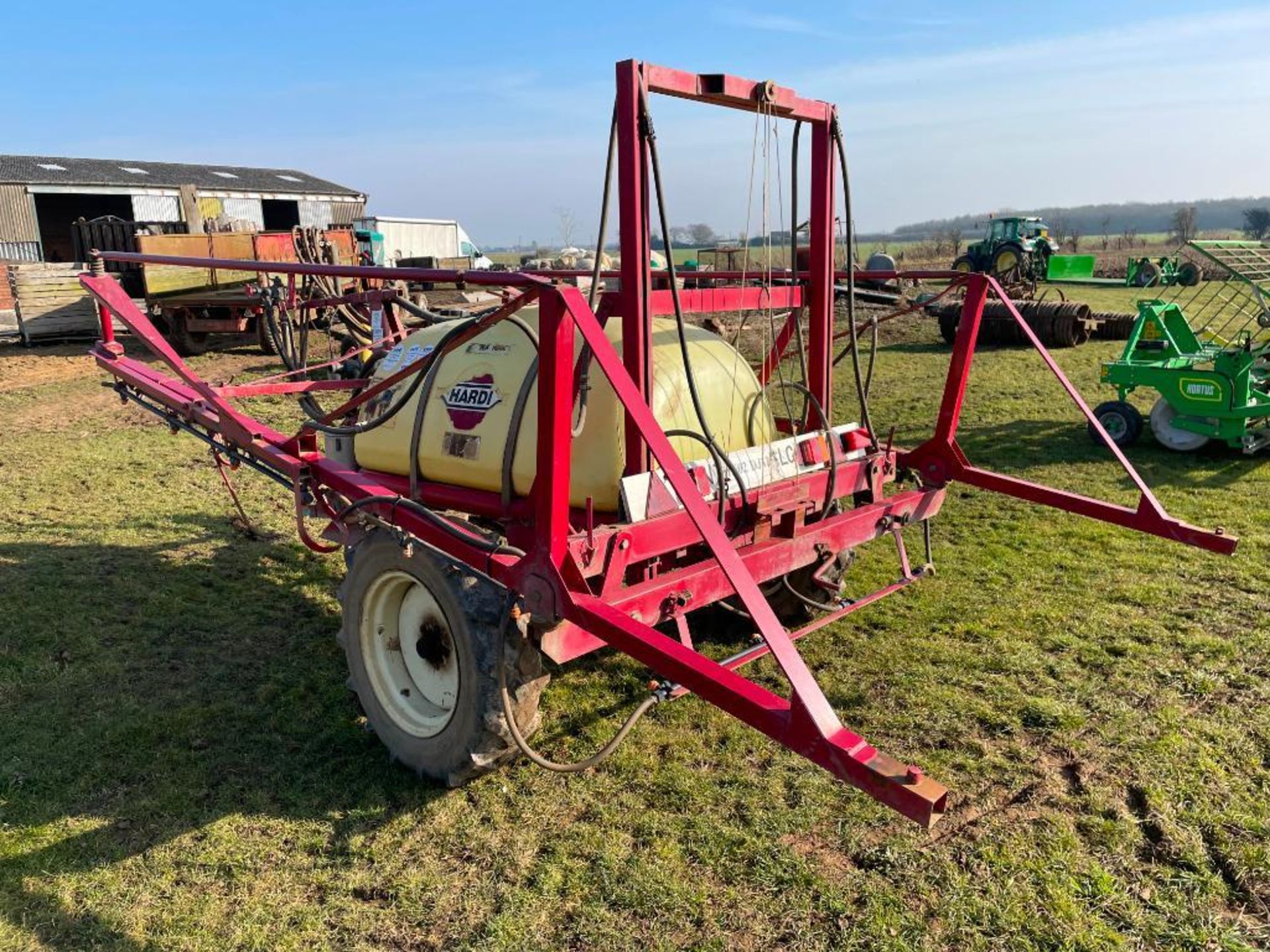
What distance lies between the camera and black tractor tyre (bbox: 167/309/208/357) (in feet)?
52.1

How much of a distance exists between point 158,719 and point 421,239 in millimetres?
40177

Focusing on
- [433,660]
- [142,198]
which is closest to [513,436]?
[433,660]

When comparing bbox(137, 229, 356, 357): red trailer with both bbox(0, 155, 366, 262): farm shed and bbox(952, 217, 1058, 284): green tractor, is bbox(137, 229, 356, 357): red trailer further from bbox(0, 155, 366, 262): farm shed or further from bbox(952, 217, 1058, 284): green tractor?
bbox(952, 217, 1058, 284): green tractor

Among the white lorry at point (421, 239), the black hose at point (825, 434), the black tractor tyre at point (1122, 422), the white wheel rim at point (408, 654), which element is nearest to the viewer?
the white wheel rim at point (408, 654)

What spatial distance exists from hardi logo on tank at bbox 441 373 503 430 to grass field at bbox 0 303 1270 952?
130cm

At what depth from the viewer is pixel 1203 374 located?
7723 millimetres

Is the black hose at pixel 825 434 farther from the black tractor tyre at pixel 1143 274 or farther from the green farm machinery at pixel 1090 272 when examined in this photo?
the black tractor tyre at pixel 1143 274

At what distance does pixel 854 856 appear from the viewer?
114 inches

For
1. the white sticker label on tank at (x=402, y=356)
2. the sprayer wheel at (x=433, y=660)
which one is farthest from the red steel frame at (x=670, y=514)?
the white sticker label on tank at (x=402, y=356)

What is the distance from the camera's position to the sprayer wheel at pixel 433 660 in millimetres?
3057

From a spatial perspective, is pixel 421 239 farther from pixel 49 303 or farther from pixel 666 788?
pixel 666 788

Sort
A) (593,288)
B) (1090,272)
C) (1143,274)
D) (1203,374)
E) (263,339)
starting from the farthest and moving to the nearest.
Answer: (1090,272), (1143,274), (263,339), (1203,374), (593,288)

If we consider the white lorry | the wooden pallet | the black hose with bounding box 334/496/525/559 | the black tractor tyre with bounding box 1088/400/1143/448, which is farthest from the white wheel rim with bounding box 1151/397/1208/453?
the white lorry

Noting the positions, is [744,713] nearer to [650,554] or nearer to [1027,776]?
[650,554]
